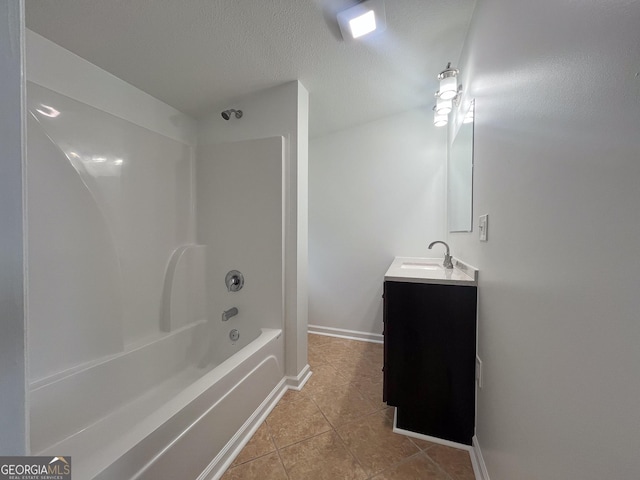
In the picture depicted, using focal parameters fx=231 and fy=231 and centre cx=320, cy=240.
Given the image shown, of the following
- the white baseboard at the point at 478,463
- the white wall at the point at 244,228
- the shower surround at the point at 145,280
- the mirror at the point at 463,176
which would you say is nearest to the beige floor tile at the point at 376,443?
the white baseboard at the point at 478,463

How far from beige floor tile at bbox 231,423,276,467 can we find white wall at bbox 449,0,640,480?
43.5 inches

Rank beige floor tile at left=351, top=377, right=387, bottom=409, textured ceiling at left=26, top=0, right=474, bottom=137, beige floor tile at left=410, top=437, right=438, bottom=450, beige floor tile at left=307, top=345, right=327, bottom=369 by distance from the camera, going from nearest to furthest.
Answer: textured ceiling at left=26, top=0, right=474, bottom=137 → beige floor tile at left=410, top=437, right=438, bottom=450 → beige floor tile at left=351, top=377, right=387, bottom=409 → beige floor tile at left=307, top=345, right=327, bottom=369

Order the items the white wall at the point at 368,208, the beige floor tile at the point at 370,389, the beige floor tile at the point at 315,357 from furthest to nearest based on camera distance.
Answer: the white wall at the point at 368,208 < the beige floor tile at the point at 315,357 < the beige floor tile at the point at 370,389

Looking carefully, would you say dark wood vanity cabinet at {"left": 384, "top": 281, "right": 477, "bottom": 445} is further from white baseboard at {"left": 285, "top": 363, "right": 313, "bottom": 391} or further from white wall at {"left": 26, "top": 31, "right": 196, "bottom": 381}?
white wall at {"left": 26, "top": 31, "right": 196, "bottom": 381}

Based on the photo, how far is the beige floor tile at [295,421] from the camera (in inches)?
54.7

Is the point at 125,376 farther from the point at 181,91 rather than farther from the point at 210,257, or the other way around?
the point at 181,91

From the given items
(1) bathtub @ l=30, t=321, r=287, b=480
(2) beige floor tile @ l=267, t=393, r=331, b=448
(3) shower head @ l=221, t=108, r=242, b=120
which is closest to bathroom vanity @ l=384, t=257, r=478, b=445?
(2) beige floor tile @ l=267, t=393, r=331, b=448

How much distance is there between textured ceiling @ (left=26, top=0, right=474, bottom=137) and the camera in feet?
3.98

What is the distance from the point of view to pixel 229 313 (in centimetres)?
191

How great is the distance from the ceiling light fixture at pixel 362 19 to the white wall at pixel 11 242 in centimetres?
148

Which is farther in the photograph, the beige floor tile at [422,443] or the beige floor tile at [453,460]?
the beige floor tile at [422,443]

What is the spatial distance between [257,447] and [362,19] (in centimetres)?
253

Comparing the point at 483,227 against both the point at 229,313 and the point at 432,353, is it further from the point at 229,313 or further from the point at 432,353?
the point at 229,313

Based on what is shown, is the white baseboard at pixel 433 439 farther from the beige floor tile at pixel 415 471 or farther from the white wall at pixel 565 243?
the white wall at pixel 565 243
